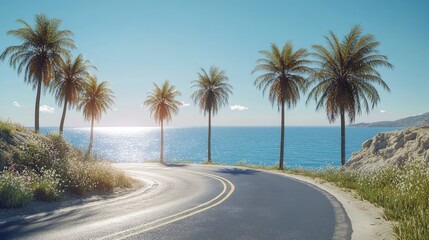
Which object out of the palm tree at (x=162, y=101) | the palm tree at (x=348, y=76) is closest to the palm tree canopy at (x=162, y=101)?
the palm tree at (x=162, y=101)

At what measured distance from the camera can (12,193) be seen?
9711 millimetres

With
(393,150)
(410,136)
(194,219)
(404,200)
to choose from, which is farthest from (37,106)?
(410,136)

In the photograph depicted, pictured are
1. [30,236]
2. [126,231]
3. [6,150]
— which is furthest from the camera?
[6,150]

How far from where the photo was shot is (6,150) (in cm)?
1350

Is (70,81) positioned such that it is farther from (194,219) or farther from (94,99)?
(194,219)

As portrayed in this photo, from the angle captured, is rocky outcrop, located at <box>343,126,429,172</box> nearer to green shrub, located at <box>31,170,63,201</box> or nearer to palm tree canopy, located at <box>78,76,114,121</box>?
green shrub, located at <box>31,170,63,201</box>

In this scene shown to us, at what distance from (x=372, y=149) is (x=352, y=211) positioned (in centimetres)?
1336

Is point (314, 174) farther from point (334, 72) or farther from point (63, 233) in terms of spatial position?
point (63, 233)

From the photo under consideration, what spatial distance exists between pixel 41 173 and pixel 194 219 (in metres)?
8.75

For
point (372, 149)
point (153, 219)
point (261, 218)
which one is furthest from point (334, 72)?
point (153, 219)

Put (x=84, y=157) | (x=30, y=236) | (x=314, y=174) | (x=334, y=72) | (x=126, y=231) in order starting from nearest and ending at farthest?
1. (x=30, y=236)
2. (x=126, y=231)
3. (x=84, y=157)
4. (x=314, y=174)
5. (x=334, y=72)

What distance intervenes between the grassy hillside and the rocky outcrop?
48.8 feet

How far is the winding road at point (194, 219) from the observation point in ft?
24.8

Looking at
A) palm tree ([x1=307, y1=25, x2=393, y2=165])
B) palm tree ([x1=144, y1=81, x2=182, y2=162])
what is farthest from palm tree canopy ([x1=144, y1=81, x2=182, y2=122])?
palm tree ([x1=307, y1=25, x2=393, y2=165])
